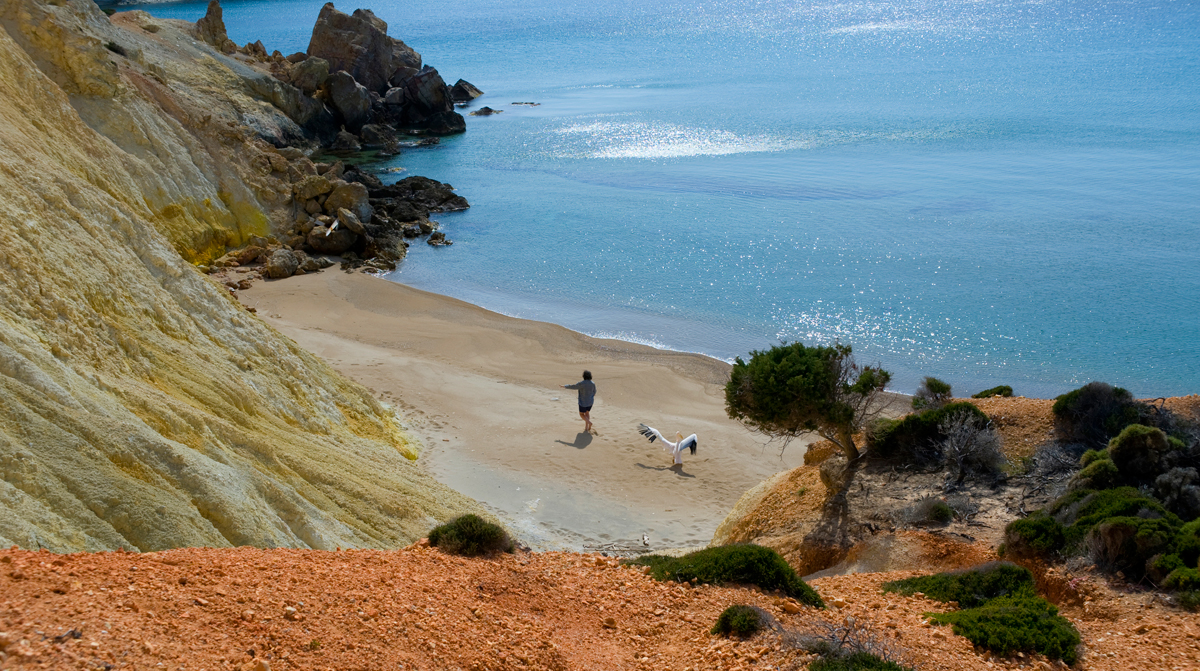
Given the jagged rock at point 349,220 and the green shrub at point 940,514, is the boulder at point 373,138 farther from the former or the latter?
the green shrub at point 940,514

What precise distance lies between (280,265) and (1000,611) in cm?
2761

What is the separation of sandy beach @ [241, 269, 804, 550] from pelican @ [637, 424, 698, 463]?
245 millimetres

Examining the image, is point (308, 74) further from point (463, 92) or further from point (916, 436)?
point (916, 436)

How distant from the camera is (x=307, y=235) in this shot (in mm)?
34219

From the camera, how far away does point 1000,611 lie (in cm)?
901

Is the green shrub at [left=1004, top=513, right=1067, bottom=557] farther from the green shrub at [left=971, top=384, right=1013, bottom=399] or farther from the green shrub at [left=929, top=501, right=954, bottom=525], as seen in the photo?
the green shrub at [left=971, top=384, right=1013, bottom=399]

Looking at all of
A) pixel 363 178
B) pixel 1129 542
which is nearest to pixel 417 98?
pixel 363 178

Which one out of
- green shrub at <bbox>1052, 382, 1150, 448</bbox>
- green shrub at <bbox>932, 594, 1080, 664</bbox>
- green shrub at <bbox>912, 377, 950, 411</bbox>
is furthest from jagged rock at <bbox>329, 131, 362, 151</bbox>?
green shrub at <bbox>932, 594, 1080, 664</bbox>

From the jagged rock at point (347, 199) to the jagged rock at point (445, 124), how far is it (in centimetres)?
3304

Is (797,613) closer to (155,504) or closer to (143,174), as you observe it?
(155,504)

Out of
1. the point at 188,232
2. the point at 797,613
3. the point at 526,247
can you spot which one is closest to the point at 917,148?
the point at 526,247

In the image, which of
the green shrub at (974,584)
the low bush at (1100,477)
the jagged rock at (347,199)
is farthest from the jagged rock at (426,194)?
the green shrub at (974,584)

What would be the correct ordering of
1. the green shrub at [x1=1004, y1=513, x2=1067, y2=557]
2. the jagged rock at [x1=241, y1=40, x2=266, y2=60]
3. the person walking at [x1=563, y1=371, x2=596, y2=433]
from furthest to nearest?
the jagged rock at [x1=241, y1=40, x2=266, y2=60], the person walking at [x1=563, y1=371, x2=596, y2=433], the green shrub at [x1=1004, y1=513, x2=1067, y2=557]

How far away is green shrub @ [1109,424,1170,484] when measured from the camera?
39.6ft
